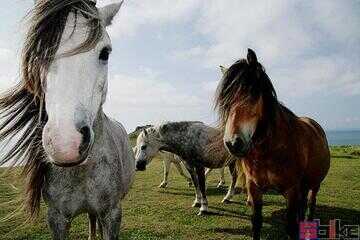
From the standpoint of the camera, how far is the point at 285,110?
17.9 feet

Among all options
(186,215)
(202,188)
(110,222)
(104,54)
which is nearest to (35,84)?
(104,54)

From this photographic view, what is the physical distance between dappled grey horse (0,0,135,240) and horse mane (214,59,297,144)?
181cm

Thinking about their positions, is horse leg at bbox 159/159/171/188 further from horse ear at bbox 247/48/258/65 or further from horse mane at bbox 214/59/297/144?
horse ear at bbox 247/48/258/65

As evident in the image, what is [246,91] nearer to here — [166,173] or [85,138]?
[85,138]

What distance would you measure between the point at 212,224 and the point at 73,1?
5945 millimetres

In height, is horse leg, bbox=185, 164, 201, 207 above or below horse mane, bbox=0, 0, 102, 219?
below

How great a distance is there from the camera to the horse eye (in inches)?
101

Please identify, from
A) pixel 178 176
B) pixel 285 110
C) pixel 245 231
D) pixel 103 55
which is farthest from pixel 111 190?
pixel 178 176

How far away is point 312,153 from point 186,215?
370 centimetres

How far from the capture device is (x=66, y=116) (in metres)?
2.05

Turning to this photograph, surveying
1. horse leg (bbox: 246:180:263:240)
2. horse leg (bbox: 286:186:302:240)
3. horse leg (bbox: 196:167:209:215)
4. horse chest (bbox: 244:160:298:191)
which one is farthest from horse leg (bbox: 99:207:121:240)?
horse leg (bbox: 196:167:209:215)

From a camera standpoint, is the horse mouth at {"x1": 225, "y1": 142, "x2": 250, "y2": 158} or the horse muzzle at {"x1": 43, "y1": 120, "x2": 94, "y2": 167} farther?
the horse mouth at {"x1": 225, "y1": 142, "x2": 250, "y2": 158}

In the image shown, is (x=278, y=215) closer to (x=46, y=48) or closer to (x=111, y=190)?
(x=111, y=190)

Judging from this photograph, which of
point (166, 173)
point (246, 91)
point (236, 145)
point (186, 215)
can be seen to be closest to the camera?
point (236, 145)
